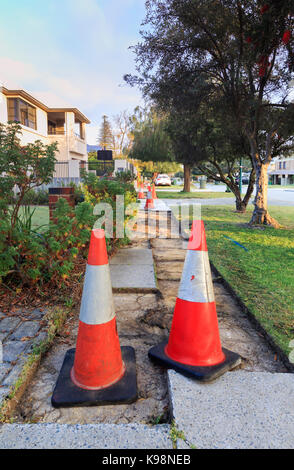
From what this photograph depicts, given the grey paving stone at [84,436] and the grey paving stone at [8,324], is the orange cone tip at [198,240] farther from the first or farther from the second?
the grey paving stone at [8,324]

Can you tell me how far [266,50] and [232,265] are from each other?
18.0ft

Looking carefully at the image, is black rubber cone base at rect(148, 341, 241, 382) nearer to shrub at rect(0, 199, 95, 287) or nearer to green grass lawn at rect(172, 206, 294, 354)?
green grass lawn at rect(172, 206, 294, 354)

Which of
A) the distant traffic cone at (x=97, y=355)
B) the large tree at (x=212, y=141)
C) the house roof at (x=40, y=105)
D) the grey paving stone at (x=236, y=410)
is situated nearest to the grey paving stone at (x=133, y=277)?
the distant traffic cone at (x=97, y=355)

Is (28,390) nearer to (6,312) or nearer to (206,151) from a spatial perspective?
(6,312)

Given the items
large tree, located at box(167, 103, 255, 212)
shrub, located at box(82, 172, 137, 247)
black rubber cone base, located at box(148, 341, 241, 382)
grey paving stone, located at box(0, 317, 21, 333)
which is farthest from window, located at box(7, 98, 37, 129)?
black rubber cone base, located at box(148, 341, 241, 382)

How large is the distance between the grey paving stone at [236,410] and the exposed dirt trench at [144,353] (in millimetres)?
128

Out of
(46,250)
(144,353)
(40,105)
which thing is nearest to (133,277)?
(46,250)

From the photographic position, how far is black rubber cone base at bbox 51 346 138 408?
1878 mm

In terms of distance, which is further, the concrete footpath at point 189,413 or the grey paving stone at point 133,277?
the grey paving stone at point 133,277

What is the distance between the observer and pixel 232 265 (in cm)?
477

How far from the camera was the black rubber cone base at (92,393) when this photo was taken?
1878 mm

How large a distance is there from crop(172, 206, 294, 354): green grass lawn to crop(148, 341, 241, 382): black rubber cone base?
16.7 inches

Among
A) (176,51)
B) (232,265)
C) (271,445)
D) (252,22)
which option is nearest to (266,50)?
(252,22)

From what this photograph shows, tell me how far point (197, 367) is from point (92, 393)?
2.34ft
